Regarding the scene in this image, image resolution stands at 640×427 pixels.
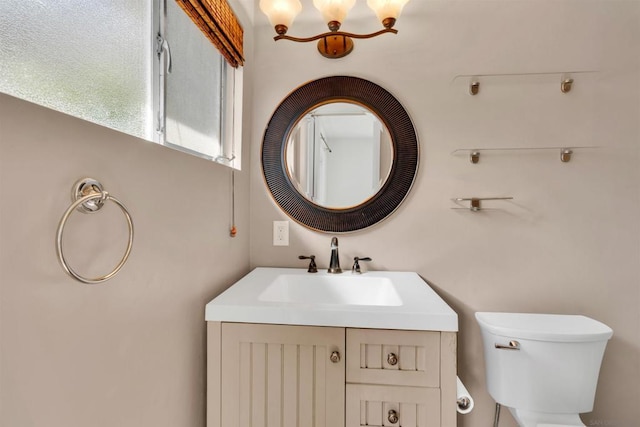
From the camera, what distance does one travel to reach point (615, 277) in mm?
1362

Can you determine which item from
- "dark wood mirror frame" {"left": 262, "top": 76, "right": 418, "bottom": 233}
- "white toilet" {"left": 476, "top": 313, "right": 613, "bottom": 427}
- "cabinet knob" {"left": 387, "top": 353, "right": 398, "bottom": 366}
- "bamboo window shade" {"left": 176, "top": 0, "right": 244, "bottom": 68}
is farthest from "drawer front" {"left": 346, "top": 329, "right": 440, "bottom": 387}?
"bamboo window shade" {"left": 176, "top": 0, "right": 244, "bottom": 68}

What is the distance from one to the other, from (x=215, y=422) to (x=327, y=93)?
135 centimetres

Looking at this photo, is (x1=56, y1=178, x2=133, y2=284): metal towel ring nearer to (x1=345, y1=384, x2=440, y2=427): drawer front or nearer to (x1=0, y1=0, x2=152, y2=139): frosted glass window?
(x1=0, y1=0, x2=152, y2=139): frosted glass window

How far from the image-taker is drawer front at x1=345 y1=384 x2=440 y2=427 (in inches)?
34.5

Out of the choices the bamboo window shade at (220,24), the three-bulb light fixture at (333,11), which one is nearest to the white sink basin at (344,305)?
the bamboo window shade at (220,24)

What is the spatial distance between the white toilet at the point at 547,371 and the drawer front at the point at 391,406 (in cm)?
48

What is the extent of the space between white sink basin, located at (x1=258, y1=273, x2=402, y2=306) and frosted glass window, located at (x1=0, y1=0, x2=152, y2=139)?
799 mm

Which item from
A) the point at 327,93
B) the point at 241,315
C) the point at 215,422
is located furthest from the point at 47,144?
the point at 327,93

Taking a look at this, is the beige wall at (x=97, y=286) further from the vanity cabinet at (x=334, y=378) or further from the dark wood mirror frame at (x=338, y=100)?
the dark wood mirror frame at (x=338, y=100)

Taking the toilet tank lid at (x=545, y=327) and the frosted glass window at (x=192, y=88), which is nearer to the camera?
the frosted glass window at (x=192, y=88)

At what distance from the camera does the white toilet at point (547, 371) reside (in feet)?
3.76

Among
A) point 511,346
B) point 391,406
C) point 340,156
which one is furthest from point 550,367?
point 340,156

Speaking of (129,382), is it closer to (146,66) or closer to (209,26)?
(146,66)

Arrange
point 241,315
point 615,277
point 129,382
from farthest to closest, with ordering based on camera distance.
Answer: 1. point 615,277
2. point 241,315
3. point 129,382
